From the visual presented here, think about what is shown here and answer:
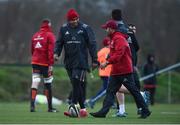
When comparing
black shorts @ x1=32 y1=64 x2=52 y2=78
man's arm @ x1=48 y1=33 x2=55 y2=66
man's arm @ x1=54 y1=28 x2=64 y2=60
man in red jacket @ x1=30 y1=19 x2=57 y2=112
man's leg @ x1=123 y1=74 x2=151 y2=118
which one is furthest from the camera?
black shorts @ x1=32 y1=64 x2=52 y2=78

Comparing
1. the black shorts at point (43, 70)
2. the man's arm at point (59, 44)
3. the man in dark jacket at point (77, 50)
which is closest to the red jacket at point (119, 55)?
the man in dark jacket at point (77, 50)

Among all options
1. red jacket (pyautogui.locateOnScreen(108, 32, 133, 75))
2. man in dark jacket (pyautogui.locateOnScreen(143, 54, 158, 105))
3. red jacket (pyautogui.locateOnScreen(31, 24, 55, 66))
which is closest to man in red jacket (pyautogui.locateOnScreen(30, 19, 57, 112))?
red jacket (pyautogui.locateOnScreen(31, 24, 55, 66))

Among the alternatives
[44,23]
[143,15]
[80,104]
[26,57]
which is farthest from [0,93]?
[143,15]

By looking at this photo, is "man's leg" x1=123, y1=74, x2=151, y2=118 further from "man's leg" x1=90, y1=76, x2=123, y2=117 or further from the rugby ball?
the rugby ball

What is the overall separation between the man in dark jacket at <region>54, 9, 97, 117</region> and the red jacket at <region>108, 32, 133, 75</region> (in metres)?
0.80

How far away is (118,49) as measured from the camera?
17.8 meters

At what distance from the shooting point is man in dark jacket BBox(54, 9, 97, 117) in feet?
61.4

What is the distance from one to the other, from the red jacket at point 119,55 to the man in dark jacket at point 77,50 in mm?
797

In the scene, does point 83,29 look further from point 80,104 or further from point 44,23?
point 44,23

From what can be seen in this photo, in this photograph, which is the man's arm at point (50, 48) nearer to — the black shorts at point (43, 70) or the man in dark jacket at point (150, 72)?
the black shorts at point (43, 70)

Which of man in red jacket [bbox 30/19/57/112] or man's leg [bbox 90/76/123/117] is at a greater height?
man in red jacket [bbox 30/19/57/112]

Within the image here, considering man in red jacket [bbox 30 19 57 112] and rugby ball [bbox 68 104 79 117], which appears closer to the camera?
rugby ball [bbox 68 104 79 117]

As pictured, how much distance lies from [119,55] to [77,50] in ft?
4.47

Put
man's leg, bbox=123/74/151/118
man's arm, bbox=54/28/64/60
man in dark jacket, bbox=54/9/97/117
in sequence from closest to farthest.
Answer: man's leg, bbox=123/74/151/118
man in dark jacket, bbox=54/9/97/117
man's arm, bbox=54/28/64/60
